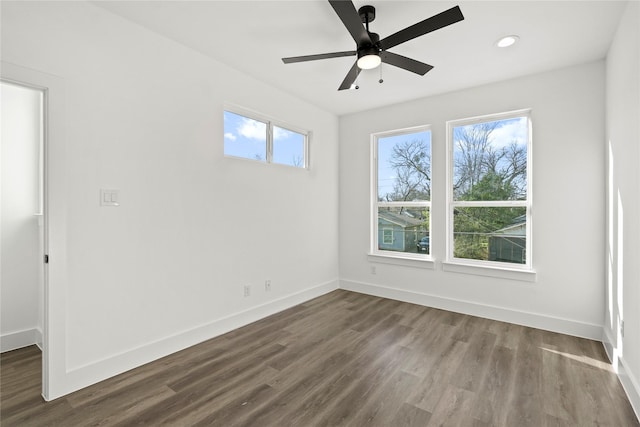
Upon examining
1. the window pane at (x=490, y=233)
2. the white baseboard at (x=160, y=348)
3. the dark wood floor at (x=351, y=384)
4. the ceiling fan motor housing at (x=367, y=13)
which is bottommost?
the dark wood floor at (x=351, y=384)

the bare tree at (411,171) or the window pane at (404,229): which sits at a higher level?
the bare tree at (411,171)

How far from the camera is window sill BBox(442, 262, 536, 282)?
3.35 meters

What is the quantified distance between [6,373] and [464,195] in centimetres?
479

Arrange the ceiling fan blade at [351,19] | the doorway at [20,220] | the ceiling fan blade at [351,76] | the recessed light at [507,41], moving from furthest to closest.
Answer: the doorway at [20,220], the recessed light at [507,41], the ceiling fan blade at [351,76], the ceiling fan blade at [351,19]

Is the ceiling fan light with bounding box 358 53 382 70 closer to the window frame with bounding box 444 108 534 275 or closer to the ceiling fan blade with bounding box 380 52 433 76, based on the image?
the ceiling fan blade with bounding box 380 52 433 76

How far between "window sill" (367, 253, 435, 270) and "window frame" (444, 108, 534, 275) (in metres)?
0.23

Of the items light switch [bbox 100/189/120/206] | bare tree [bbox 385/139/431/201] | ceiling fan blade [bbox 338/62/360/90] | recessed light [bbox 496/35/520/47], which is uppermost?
recessed light [bbox 496/35/520/47]

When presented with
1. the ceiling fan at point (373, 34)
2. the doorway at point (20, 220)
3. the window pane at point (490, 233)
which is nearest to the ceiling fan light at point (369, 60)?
the ceiling fan at point (373, 34)

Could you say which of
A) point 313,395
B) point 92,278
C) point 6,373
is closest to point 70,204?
point 92,278

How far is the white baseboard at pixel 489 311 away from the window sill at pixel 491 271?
0.38 m

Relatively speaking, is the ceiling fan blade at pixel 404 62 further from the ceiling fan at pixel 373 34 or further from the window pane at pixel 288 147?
the window pane at pixel 288 147

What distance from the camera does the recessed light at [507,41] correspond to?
8.46 feet

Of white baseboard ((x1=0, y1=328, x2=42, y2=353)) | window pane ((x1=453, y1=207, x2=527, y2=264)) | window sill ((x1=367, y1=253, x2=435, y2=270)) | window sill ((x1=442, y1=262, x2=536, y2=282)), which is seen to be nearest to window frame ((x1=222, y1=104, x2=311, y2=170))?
window sill ((x1=367, y1=253, x2=435, y2=270))

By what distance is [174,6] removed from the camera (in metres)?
2.23
